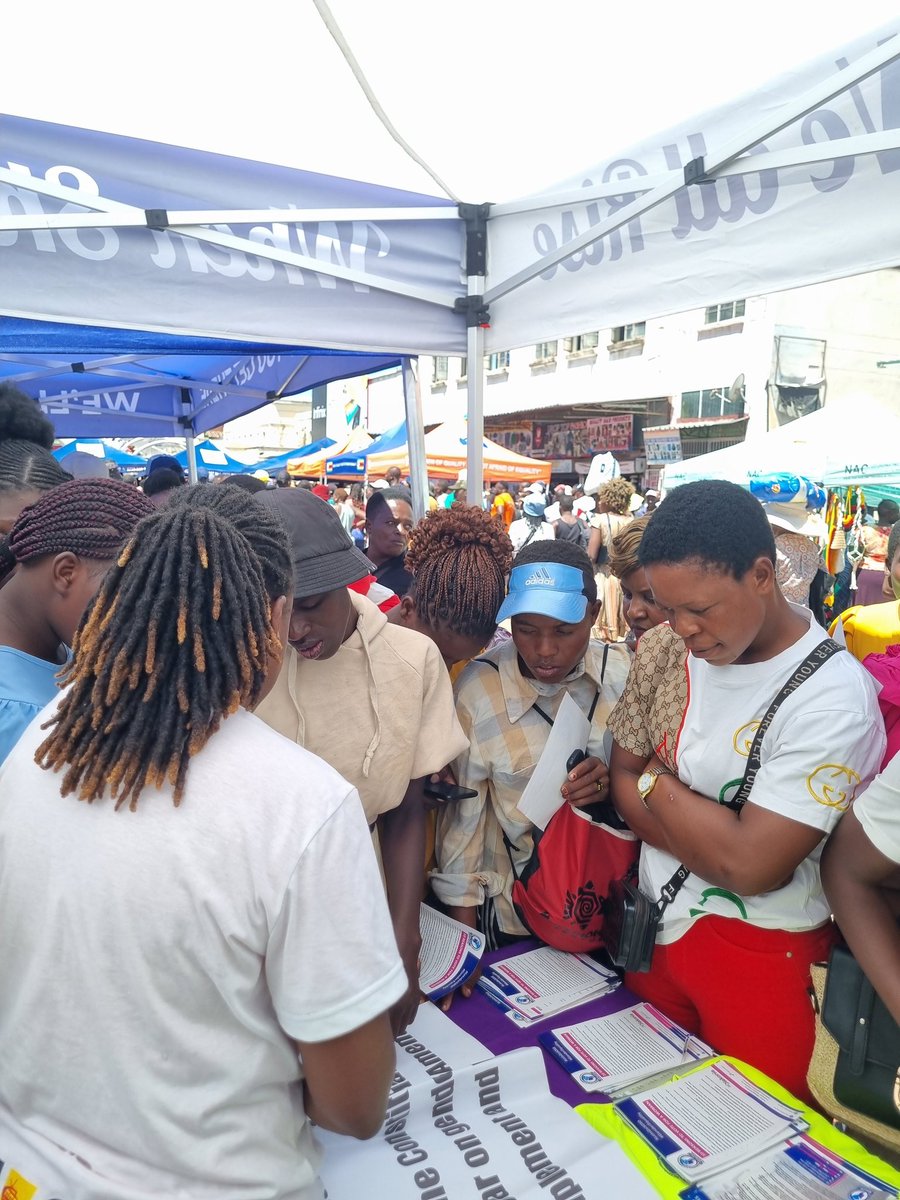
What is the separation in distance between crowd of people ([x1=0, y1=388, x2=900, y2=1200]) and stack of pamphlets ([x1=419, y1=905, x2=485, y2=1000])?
0.09 m

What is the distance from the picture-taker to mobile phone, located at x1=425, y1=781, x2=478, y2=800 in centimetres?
190

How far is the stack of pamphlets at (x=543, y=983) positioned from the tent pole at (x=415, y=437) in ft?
7.29

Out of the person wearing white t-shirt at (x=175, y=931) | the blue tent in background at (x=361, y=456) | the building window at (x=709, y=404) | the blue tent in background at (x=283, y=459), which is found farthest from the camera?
the building window at (x=709, y=404)

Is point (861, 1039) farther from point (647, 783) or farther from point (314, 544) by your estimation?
point (314, 544)

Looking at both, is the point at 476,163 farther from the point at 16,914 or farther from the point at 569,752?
the point at 16,914

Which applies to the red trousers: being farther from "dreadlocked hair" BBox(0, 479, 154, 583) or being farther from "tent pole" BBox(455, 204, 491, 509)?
"tent pole" BBox(455, 204, 491, 509)

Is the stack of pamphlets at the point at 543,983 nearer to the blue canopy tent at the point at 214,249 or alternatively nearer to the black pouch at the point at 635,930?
the black pouch at the point at 635,930

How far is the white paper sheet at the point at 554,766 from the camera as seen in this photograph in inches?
72.9

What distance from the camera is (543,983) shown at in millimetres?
1914

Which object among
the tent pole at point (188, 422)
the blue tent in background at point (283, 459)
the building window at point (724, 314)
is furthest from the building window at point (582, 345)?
the tent pole at point (188, 422)

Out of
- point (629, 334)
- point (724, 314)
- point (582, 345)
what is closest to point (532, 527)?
point (724, 314)

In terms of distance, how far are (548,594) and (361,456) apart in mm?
13231

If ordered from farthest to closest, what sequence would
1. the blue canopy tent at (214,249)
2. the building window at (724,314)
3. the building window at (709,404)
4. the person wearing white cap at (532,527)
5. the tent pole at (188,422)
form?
the building window at (724,314), the building window at (709,404), the person wearing white cap at (532,527), the tent pole at (188,422), the blue canopy tent at (214,249)

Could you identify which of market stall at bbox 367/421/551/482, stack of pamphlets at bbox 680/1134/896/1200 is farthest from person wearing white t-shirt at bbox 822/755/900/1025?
market stall at bbox 367/421/551/482
